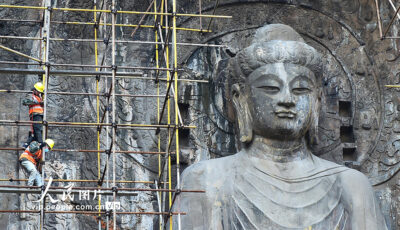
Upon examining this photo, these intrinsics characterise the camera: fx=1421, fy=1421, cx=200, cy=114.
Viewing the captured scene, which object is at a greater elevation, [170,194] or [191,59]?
[191,59]

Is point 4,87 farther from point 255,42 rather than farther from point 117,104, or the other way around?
point 255,42

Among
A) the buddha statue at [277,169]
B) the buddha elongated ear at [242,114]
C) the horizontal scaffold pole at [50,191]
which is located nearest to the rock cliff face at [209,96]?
the buddha elongated ear at [242,114]

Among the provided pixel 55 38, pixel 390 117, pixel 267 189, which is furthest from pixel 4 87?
pixel 390 117

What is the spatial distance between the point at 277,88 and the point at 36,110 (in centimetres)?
265

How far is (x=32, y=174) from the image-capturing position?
14.6 metres

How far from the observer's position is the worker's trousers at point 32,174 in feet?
47.8

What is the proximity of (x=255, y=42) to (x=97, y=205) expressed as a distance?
2579 mm

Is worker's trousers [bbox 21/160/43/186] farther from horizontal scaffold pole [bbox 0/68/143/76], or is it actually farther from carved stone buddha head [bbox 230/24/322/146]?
carved stone buddha head [bbox 230/24/322/146]

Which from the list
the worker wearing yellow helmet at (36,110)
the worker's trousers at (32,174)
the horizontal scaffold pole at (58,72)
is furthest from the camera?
the horizontal scaffold pole at (58,72)

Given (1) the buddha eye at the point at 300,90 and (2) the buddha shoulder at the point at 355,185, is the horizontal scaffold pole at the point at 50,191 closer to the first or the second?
(1) the buddha eye at the point at 300,90

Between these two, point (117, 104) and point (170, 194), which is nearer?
point (170, 194)

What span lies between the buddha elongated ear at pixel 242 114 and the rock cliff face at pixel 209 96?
0.26 m

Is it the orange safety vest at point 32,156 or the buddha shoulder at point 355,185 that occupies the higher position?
the orange safety vest at point 32,156

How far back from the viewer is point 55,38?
1673cm
